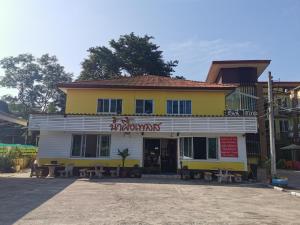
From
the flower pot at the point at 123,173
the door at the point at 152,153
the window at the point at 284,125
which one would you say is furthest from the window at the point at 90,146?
the window at the point at 284,125

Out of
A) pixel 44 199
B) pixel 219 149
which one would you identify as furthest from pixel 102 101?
pixel 44 199

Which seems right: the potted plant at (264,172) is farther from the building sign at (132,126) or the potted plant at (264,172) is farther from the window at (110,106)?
the window at (110,106)

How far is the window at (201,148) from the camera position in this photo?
21359 millimetres

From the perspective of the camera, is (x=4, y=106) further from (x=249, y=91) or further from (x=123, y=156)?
(x=249, y=91)

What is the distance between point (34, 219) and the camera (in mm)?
8312

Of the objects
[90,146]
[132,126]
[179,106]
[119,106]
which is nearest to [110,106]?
[119,106]

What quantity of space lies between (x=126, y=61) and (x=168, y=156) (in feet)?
79.2

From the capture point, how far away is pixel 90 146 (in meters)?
21.9

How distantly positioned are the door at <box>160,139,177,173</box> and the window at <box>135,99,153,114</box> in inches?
94.6

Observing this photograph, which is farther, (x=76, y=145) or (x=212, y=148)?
(x=76, y=145)

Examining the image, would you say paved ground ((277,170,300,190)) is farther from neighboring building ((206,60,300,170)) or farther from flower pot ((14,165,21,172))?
flower pot ((14,165,21,172))

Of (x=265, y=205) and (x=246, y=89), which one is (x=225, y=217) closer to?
(x=265, y=205)

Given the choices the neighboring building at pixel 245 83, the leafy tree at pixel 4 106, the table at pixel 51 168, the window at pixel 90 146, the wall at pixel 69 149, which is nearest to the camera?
the table at pixel 51 168

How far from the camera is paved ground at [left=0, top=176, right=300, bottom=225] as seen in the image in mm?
8586
